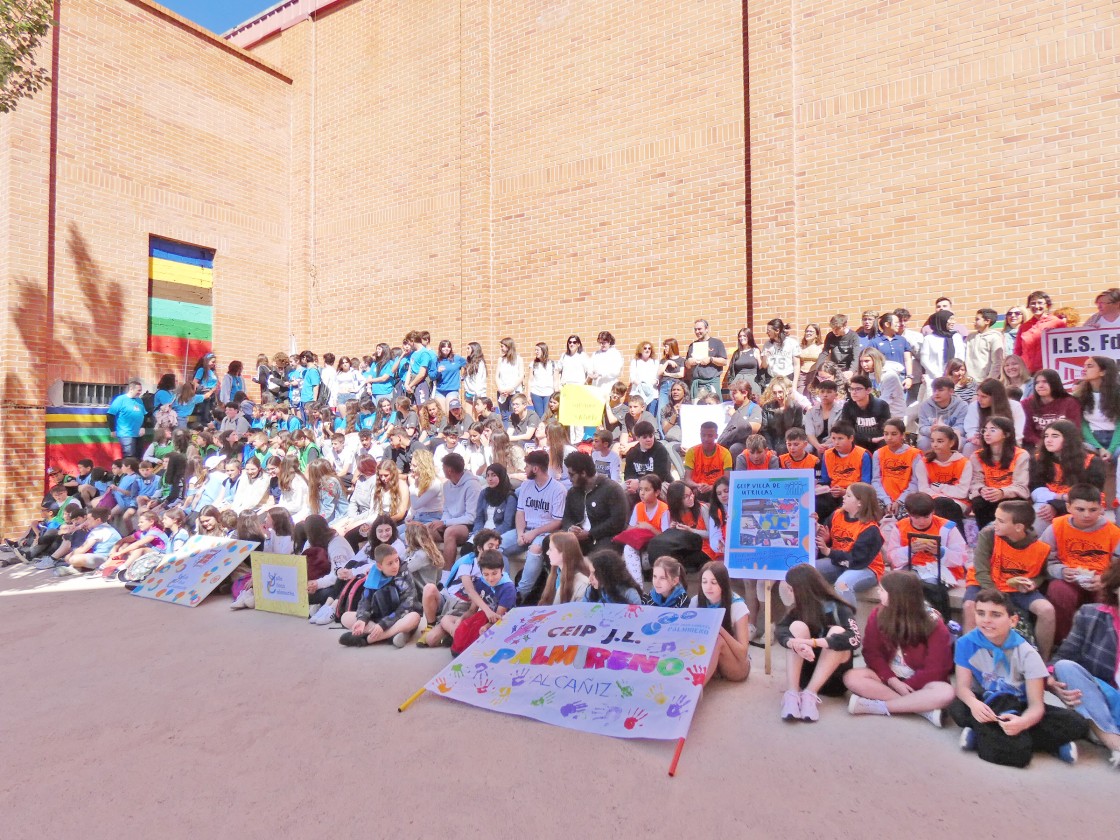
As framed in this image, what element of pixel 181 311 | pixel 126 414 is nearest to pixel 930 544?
pixel 126 414

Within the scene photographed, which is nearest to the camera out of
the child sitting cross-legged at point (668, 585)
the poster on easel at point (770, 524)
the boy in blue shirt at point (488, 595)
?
the poster on easel at point (770, 524)

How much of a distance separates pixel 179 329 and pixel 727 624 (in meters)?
14.4

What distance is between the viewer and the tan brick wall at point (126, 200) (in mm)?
12945

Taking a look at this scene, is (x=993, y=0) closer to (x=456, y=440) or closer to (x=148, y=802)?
(x=456, y=440)

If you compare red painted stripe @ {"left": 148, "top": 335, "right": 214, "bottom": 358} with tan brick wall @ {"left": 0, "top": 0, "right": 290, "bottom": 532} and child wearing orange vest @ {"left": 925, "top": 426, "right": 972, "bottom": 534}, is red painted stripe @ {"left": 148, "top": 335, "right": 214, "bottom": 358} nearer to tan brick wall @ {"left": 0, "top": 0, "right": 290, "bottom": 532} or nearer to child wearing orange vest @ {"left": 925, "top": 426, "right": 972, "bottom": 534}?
tan brick wall @ {"left": 0, "top": 0, "right": 290, "bottom": 532}

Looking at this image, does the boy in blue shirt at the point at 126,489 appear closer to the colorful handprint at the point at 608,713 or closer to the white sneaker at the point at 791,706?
the colorful handprint at the point at 608,713

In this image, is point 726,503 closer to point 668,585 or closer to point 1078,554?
point 668,585

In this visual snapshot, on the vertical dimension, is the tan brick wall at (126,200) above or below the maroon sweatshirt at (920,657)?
above

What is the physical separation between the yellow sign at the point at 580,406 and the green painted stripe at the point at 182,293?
10.1 metres

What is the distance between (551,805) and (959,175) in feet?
31.9

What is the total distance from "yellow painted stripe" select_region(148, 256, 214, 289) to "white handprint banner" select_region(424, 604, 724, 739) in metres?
13.5

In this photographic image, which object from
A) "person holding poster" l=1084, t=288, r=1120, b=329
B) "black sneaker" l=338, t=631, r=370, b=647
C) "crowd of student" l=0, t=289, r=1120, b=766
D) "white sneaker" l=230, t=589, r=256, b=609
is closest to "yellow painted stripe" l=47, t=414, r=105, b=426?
"crowd of student" l=0, t=289, r=1120, b=766

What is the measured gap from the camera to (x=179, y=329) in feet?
51.5

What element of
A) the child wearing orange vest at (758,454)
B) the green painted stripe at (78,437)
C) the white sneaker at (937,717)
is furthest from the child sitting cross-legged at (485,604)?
the green painted stripe at (78,437)
